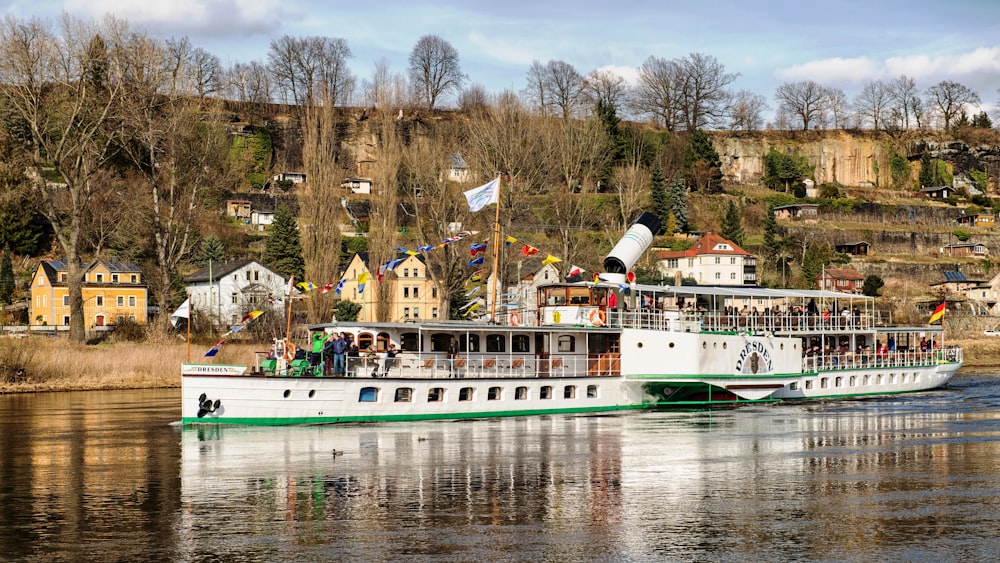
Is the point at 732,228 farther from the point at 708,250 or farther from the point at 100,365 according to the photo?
the point at 100,365

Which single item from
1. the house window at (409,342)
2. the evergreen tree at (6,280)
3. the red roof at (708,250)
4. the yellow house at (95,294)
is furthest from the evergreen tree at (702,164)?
the house window at (409,342)

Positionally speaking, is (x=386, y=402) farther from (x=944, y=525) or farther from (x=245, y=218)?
(x=245, y=218)

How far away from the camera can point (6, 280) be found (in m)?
90.5

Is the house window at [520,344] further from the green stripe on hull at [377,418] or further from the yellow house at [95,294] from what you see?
the yellow house at [95,294]

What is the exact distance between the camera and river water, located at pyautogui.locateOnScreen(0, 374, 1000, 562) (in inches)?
765

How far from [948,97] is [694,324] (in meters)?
141

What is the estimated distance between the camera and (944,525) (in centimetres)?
2077

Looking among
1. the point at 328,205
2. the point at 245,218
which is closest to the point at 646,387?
the point at 328,205

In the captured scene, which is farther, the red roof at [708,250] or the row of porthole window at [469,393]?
the red roof at [708,250]

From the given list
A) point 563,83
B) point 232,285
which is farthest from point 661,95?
point 232,285

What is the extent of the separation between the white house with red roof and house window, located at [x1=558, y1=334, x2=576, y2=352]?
63755mm

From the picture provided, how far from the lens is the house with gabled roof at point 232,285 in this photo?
92000mm

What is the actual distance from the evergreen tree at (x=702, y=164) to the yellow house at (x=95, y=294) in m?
68.5

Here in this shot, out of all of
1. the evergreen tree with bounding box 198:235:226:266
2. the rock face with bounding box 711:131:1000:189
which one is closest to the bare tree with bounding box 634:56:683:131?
the rock face with bounding box 711:131:1000:189
